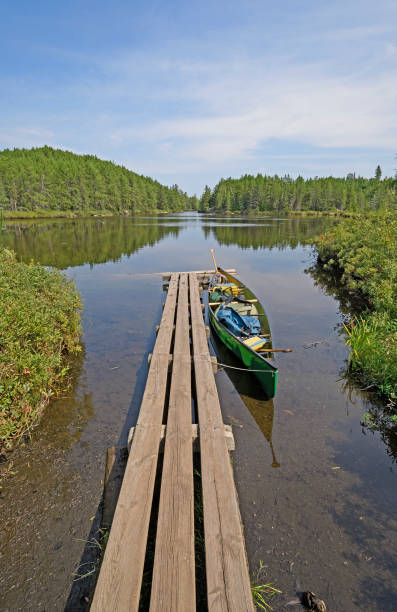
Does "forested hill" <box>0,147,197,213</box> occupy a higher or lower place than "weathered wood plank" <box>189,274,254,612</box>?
higher

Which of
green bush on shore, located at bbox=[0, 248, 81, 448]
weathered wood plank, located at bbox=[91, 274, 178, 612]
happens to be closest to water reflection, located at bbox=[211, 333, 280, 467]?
weathered wood plank, located at bbox=[91, 274, 178, 612]

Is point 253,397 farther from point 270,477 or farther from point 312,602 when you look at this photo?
point 312,602

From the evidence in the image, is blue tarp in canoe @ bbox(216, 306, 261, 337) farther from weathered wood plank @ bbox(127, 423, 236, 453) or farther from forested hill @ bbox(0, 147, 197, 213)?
forested hill @ bbox(0, 147, 197, 213)

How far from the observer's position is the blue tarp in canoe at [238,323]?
926 centimetres

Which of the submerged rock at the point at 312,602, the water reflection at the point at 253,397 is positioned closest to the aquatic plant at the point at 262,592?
the submerged rock at the point at 312,602

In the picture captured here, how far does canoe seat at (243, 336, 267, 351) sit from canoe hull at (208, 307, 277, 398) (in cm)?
33

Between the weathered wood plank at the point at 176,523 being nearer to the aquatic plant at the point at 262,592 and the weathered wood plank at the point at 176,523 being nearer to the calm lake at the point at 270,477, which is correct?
the aquatic plant at the point at 262,592

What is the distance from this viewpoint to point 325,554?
4.05m

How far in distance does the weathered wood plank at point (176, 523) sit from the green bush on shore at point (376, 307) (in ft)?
15.9

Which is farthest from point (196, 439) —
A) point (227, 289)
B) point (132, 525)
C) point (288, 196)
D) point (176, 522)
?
point (288, 196)

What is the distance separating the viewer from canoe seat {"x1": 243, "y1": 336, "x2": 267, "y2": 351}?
8.27 meters

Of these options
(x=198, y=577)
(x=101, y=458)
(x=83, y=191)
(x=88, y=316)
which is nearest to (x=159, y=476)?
(x=198, y=577)

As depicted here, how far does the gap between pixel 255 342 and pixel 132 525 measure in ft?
18.9

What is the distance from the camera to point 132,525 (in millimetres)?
3262
